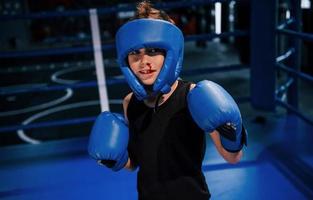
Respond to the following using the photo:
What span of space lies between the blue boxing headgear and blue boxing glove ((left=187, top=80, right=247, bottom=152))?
9cm

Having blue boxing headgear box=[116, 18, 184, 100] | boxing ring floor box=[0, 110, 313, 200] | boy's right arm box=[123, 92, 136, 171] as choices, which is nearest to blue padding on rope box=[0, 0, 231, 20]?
boxing ring floor box=[0, 110, 313, 200]

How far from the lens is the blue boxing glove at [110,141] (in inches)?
49.8

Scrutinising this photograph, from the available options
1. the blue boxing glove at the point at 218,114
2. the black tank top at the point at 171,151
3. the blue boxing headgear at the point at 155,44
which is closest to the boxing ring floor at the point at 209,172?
the black tank top at the point at 171,151

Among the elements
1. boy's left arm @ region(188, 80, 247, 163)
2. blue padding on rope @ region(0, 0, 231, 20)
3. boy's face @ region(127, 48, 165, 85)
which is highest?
blue padding on rope @ region(0, 0, 231, 20)

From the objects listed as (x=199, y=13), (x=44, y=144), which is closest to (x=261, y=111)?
(x=44, y=144)

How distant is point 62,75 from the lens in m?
6.21

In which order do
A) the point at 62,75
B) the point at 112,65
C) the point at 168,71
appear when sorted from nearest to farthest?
the point at 168,71 → the point at 62,75 → the point at 112,65

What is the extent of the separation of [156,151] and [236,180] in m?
1.08

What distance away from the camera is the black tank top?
1216mm

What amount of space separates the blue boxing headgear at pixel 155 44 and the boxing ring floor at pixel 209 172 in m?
1.07

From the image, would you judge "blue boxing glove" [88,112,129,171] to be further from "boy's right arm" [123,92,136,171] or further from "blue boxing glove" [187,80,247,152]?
"blue boxing glove" [187,80,247,152]

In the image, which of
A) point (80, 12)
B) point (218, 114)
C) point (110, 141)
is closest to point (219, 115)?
point (218, 114)

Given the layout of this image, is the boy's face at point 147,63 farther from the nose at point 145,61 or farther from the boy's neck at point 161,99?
the boy's neck at point 161,99

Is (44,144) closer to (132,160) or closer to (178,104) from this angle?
(132,160)
